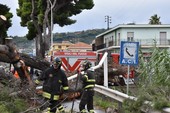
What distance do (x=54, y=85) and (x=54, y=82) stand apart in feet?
0.22

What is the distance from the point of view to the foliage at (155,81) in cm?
768

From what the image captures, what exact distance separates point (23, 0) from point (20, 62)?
123 ft

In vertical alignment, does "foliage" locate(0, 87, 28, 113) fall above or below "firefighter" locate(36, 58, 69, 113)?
below

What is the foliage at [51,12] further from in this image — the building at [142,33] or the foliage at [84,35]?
the foliage at [84,35]

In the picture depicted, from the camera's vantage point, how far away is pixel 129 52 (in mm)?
12297

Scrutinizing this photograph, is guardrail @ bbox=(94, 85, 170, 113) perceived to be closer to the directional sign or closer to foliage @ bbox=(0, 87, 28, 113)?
the directional sign

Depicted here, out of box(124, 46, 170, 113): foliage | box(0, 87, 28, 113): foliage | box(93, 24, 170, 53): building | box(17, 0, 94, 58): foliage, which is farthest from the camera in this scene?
box(93, 24, 170, 53): building

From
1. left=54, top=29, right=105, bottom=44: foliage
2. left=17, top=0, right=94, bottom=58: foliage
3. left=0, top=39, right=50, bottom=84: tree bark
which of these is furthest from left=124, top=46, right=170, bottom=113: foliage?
left=54, top=29, right=105, bottom=44: foliage

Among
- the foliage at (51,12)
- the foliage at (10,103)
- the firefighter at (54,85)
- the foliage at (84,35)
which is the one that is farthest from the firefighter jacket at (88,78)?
→ the foliage at (84,35)

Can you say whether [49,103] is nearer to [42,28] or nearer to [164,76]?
[164,76]

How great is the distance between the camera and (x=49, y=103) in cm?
952

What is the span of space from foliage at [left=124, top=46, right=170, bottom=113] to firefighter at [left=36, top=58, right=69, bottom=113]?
156cm

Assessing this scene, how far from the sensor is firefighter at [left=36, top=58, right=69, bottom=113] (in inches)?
372

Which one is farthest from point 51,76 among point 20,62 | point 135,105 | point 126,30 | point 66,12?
point 126,30
